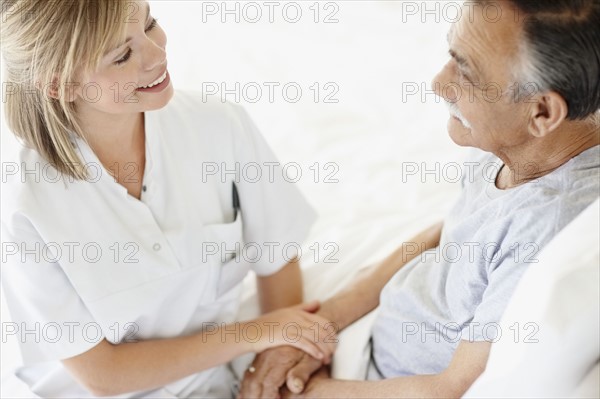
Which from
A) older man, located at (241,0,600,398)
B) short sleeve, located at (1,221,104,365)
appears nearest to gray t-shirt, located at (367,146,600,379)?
older man, located at (241,0,600,398)

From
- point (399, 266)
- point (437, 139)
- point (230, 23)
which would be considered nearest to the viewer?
point (399, 266)

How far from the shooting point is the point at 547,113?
0.97 metres

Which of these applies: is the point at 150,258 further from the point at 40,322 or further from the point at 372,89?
the point at 372,89

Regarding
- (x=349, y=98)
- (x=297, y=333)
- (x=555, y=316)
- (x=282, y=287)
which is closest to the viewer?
(x=555, y=316)

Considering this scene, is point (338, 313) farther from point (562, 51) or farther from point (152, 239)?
point (562, 51)

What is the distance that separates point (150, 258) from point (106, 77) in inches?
12.3

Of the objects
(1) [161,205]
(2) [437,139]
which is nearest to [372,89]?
(2) [437,139]

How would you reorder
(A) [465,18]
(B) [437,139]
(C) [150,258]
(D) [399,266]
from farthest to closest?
(B) [437,139] → (D) [399,266] → (C) [150,258] → (A) [465,18]

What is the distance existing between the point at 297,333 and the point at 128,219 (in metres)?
0.37

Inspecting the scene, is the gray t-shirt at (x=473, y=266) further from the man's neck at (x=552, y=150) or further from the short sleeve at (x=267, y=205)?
the short sleeve at (x=267, y=205)

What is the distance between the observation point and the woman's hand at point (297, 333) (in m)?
1.32

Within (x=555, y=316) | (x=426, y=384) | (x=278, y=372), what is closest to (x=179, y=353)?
(x=278, y=372)

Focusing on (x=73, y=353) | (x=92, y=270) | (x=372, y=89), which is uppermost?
(x=372, y=89)

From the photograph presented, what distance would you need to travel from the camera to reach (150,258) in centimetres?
123
